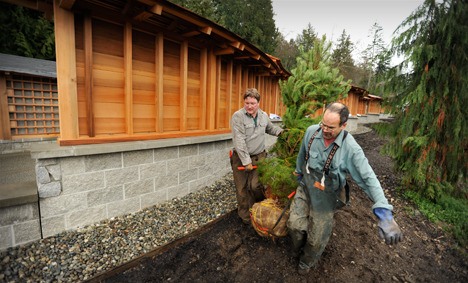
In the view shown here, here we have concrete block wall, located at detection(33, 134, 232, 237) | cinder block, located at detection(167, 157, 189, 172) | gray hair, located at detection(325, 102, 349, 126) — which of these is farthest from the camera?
cinder block, located at detection(167, 157, 189, 172)

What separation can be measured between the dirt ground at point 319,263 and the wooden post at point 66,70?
2.37 meters

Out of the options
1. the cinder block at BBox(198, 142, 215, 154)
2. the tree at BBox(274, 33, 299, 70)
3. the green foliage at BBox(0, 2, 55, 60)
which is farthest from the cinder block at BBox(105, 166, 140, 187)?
the tree at BBox(274, 33, 299, 70)

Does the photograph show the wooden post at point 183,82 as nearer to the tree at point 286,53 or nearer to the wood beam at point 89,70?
the wood beam at point 89,70

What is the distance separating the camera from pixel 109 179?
3.81m

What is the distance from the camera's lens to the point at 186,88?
16.5 feet

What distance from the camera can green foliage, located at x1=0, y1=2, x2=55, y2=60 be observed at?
35.7 feet

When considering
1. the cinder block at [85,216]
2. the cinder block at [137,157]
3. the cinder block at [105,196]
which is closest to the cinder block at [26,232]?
the cinder block at [85,216]

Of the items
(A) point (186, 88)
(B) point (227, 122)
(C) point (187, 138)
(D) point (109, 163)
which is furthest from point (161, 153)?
→ (B) point (227, 122)

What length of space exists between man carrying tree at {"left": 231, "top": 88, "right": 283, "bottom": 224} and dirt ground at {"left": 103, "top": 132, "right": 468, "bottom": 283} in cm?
58

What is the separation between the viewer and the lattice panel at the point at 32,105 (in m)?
8.22

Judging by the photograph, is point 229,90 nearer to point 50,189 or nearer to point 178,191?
point 178,191

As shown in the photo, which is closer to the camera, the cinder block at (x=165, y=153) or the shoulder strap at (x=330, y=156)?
the shoulder strap at (x=330, y=156)

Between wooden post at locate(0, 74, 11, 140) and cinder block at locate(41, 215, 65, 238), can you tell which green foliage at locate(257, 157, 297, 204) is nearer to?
cinder block at locate(41, 215, 65, 238)

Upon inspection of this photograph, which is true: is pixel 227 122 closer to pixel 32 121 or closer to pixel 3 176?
pixel 3 176
